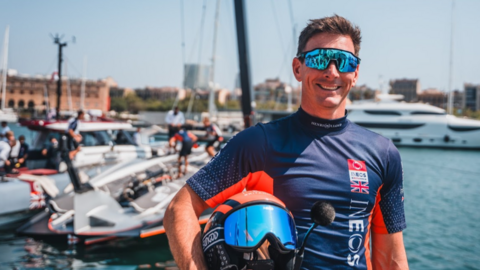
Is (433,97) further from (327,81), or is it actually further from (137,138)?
(327,81)

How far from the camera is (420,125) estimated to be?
178 feet

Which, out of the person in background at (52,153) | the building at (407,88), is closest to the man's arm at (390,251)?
the person in background at (52,153)

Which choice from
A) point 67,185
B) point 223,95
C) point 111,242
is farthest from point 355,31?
point 223,95

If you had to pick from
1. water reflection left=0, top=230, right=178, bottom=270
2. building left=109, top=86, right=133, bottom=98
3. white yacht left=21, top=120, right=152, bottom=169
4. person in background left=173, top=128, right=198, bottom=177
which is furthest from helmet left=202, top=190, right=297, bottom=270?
building left=109, top=86, right=133, bottom=98

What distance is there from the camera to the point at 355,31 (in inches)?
80.6

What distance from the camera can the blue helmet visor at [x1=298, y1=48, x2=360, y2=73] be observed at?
1.98 m

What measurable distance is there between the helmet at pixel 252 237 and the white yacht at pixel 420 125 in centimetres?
5031

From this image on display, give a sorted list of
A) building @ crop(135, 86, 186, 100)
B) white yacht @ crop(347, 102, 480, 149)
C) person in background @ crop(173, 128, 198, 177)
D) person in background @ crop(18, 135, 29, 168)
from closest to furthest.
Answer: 1. person in background @ crop(173, 128, 198, 177)
2. person in background @ crop(18, 135, 29, 168)
3. white yacht @ crop(347, 102, 480, 149)
4. building @ crop(135, 86, 186, 100)

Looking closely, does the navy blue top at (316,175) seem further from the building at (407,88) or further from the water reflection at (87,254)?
the building at (407,88)

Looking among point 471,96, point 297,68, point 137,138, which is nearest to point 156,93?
point 471,96

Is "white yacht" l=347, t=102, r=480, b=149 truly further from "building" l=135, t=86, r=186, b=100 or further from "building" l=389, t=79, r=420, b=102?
"building" l=135, t=86, r=186, b=100

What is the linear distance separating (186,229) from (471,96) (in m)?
151

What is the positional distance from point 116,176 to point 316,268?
33.2 ft

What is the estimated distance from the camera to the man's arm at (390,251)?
7.07 feet
